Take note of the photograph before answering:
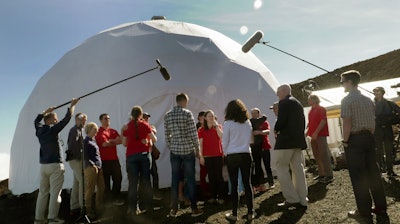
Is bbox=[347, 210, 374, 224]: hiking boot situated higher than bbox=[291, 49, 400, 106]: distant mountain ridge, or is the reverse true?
bbox=[291, 49, 400, 106]: distant mountain ridge

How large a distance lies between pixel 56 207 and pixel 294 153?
160 inches

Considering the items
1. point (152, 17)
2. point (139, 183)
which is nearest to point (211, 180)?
point (139, 183)

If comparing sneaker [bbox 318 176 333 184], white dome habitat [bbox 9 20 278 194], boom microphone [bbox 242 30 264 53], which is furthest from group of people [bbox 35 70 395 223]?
white dome habitat [bbox 9 20 278 194]

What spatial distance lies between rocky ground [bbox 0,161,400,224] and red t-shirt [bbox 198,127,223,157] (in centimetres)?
97

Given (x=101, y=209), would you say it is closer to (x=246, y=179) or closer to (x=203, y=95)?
(x=246, y=179)

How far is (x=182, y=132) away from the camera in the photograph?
19.0 feet

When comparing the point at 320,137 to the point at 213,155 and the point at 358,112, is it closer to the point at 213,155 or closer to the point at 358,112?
the point at 213,155

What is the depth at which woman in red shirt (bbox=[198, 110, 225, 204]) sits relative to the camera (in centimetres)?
648

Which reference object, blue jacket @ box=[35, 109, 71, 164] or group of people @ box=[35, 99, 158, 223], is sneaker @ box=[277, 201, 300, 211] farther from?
blue jacket @ box=[35, 109, 71, 164]

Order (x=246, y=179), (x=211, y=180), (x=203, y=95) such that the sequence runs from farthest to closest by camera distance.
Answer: (x=203, y=95)
(x=211, y=180)
(x=246, y=179)

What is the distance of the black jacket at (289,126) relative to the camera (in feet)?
18.0

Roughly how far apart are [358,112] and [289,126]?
1.12 metres

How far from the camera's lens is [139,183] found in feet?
21.7

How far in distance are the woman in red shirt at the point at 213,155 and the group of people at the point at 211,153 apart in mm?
18
